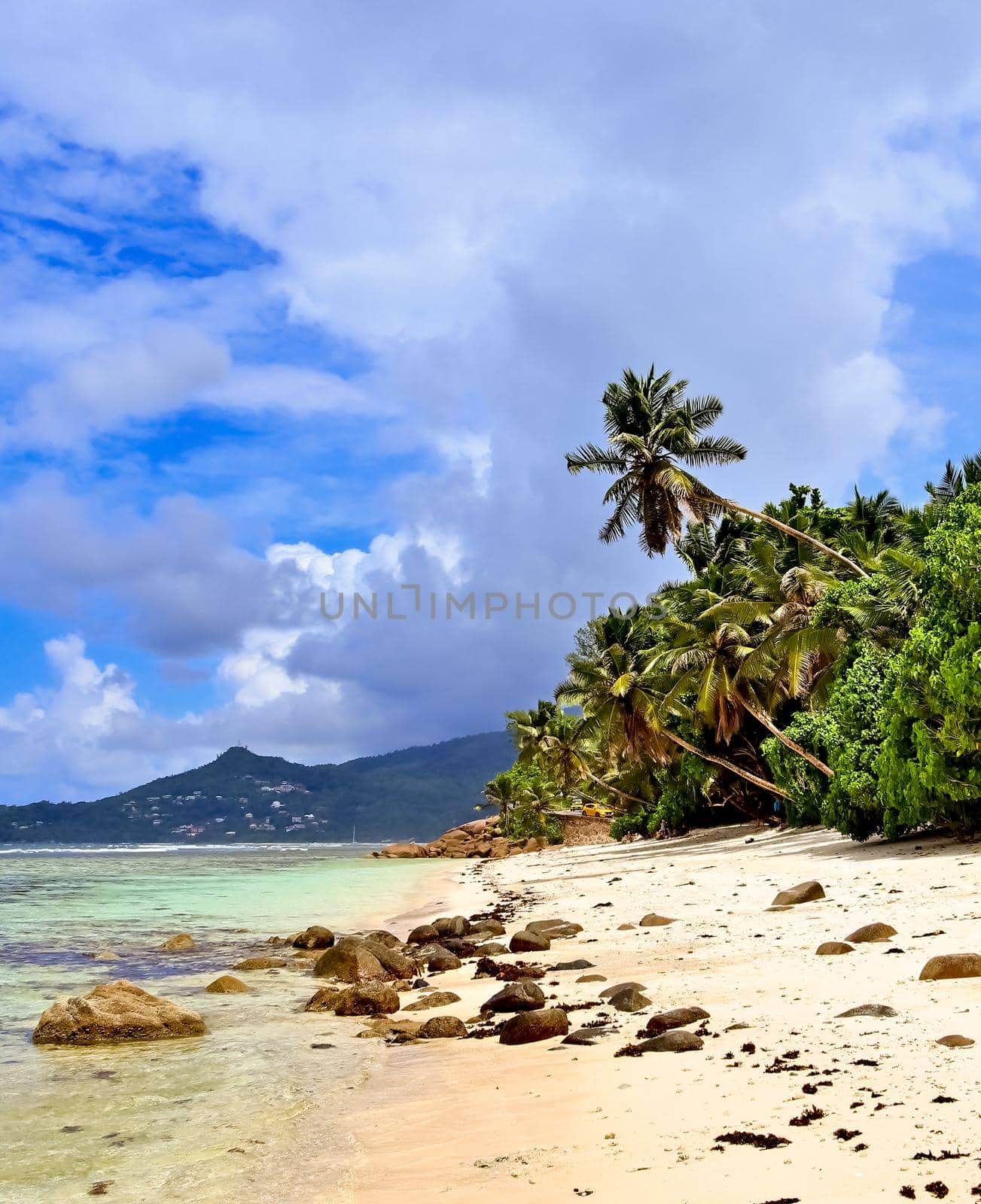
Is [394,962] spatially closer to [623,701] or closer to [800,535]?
[800,535]

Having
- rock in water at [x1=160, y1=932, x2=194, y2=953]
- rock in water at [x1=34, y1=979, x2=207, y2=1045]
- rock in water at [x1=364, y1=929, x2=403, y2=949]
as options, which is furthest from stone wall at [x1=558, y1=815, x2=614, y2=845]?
rock in water at [x1=34, y1=979, x2=207, y2=1045]

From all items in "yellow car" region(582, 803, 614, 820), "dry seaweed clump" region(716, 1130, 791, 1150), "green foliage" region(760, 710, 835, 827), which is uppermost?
"green foliage" region(760, 710, 835, 827)

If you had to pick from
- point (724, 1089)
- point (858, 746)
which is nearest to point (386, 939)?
point (724, 1089)

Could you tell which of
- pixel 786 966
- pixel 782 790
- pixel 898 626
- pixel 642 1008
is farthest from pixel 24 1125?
pixel 782 790

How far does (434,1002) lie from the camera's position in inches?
504

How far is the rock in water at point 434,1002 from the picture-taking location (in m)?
12.7

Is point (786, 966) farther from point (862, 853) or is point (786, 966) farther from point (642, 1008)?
point (862, 853)

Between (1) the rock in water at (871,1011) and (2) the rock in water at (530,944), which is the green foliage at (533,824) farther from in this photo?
(1) the rock in water at (871,1011)

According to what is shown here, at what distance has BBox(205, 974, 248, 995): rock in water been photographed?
14898 mm

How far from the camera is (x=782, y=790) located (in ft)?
116

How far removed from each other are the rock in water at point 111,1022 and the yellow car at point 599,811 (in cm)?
6330

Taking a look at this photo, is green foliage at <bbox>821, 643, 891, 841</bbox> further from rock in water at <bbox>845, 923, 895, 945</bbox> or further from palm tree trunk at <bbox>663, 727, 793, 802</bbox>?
rock in water at <bbox>845, 923, 895, 945</bbox>

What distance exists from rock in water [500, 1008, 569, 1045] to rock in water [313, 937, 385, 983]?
610 cm

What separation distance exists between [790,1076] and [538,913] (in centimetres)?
1689
